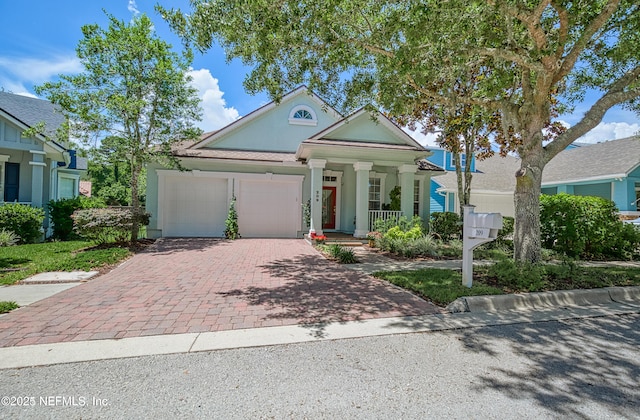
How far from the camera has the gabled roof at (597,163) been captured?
1636cm

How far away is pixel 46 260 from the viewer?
7.99 metres

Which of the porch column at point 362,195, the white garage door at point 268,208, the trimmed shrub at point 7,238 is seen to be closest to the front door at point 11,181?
the trimmed shrub at point 7,238

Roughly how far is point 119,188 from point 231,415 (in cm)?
3158

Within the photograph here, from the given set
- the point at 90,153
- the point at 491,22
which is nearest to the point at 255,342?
the point at 491,22

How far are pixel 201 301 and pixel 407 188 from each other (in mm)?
9584

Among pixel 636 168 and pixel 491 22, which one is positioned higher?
pixel 491 22

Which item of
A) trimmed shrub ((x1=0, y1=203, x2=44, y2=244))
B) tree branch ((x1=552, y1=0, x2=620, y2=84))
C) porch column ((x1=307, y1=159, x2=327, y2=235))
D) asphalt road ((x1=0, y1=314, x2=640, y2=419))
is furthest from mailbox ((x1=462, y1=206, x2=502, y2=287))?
trimmed shrub ((x1=0, y1=203, x2=44, y2=244))

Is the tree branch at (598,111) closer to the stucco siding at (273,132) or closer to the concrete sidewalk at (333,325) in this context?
the concrete sidewalk at (333,325)

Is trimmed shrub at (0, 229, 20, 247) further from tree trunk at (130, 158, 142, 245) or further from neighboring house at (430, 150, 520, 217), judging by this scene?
neighboring house at (430, 150, 520, 217)

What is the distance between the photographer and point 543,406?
2496mm

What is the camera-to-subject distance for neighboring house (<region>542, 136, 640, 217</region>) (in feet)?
52.7

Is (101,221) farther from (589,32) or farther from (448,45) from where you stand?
(589,32)

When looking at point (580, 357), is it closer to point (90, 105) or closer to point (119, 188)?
point (90, 105)

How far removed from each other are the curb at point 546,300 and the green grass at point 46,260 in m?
7.79
